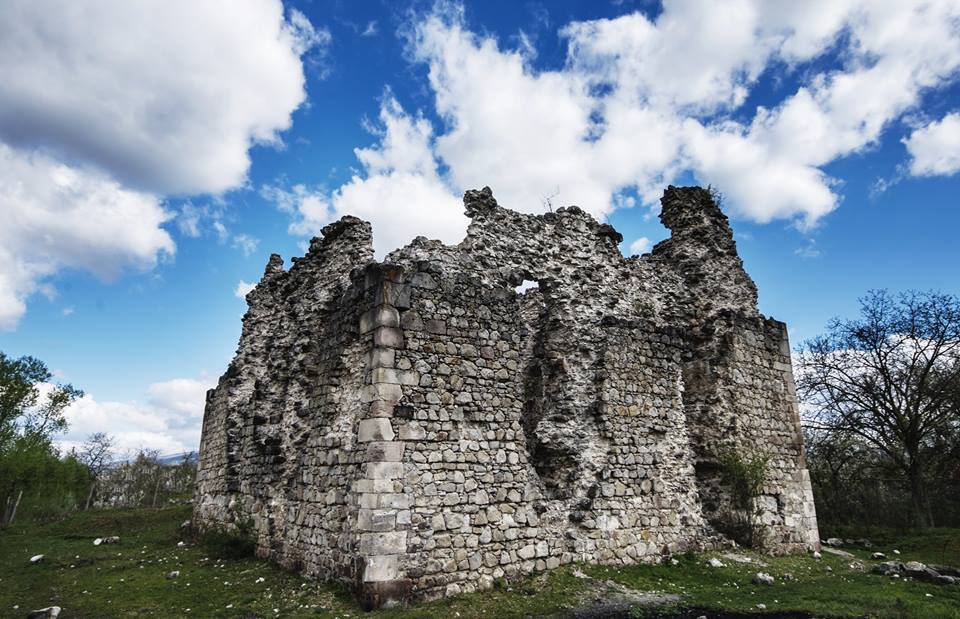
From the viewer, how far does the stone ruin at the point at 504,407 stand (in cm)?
804

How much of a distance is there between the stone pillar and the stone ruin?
0.09ft

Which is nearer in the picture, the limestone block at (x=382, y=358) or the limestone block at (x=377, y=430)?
the limestone block at (x=377, y=430)

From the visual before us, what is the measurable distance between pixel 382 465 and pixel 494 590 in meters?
2.43

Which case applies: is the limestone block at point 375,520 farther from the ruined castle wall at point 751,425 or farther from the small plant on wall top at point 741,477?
the small plant on wall top at point 741,477

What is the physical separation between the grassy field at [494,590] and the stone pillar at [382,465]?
0.44m

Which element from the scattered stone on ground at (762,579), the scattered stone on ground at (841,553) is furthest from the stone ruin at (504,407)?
the scattered stone on ground at (762,579)

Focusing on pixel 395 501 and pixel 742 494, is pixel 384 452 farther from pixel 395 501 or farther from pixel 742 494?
pixel 742 494

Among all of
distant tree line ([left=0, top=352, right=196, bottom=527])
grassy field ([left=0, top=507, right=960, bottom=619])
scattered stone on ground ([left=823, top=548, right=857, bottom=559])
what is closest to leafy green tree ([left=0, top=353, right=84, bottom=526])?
distant tree line ([left=0, top=352, right=196, bottom=527])

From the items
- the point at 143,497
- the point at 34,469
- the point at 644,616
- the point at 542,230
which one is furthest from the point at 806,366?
the point at 143,497

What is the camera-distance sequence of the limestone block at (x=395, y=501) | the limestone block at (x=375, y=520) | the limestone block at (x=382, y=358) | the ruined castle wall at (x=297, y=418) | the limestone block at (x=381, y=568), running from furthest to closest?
the ruined castle wall at (x=297, y=418)
the limestone block at (x=382, y=358)
the limestone block at (x=395, y=501)
the limestone block at (x=375, y=520)
the limestone block at (x=381, y=568)

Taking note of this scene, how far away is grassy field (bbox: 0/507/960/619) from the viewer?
290 inches

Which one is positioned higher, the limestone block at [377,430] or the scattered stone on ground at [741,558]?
the limestone block at [377,430]

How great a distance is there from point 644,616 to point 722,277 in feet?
27.0

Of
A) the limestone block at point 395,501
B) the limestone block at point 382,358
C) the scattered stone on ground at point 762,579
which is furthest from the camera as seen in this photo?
the scattered stone on ground at point 762,579
